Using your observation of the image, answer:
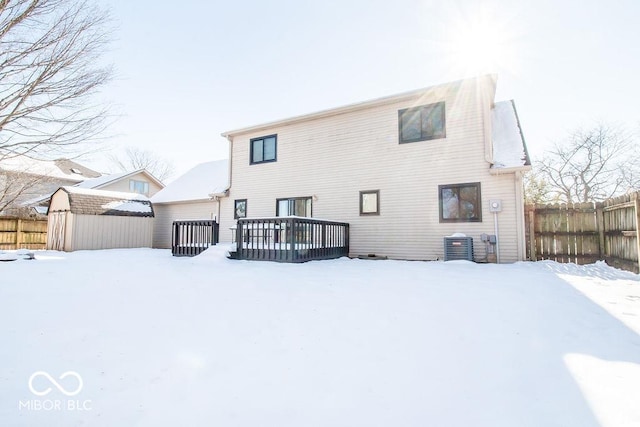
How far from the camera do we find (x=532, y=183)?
18.5 meters

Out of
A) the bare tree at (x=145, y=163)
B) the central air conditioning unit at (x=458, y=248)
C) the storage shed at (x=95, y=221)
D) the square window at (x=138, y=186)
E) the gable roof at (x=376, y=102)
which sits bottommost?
the central air conditioning unit at (x=458, y=248)

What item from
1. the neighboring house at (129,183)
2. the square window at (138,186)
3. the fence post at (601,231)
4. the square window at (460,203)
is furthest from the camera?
the square window at (138,186)

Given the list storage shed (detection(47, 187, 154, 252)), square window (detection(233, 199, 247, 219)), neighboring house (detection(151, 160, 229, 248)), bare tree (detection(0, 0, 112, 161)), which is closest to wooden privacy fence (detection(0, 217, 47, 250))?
storage shed (detection(47, 187, 154, 252))

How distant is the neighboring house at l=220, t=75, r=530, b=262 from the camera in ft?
27.5

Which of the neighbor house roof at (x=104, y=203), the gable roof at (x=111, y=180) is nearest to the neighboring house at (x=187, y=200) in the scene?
the neighbor house roof at (x=104, y=203)

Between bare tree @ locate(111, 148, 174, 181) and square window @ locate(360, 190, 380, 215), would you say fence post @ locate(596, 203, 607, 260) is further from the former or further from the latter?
bare tree @ locate(111, 148, 174, 181)

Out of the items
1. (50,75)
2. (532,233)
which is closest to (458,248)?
(532,233)

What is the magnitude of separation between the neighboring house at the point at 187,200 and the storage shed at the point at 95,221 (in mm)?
779

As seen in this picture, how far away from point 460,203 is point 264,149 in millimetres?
7394

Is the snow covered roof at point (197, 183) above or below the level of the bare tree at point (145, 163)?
below

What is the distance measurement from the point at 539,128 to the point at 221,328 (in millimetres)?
21099

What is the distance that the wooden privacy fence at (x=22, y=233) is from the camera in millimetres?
14227

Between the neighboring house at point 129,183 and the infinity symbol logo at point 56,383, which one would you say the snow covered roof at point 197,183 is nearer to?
the neighboring house at point 129,183

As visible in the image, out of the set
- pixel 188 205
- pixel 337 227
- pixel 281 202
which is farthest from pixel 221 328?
pixel 188 205
